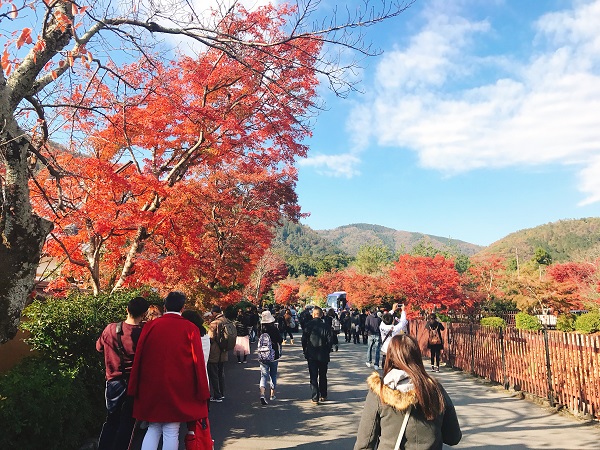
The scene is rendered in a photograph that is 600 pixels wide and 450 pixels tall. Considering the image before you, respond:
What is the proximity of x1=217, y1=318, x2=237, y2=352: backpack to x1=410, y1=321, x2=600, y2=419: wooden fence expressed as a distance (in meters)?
5.54

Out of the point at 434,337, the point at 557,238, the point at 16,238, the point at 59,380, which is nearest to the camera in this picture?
the point at 16,238

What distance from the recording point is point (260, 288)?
39781mm

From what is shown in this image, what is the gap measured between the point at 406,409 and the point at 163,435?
6.59ft

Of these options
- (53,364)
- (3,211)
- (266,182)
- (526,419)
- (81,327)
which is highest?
(266,182)

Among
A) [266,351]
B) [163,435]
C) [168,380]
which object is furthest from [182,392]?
[266,351]

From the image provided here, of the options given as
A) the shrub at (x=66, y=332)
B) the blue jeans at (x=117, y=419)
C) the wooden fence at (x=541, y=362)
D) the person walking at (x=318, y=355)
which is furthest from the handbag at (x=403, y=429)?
the person walking at (x=318, y=355)

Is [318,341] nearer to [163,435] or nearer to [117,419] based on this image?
[117,419]

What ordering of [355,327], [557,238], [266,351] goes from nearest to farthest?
[266,351], [355,327], [557,238]

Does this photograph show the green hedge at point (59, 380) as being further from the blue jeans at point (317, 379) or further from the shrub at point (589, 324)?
the shrub at point (589, 324)

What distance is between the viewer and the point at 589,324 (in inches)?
523

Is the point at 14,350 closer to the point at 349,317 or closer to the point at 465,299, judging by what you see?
the point at 349,317

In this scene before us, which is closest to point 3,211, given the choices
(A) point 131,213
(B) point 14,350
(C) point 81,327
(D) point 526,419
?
(C) point 81,327

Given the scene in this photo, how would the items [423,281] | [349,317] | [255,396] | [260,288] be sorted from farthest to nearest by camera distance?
[260,288], [423,281], [349,317], [255,396]

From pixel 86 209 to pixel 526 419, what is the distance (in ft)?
27.6
